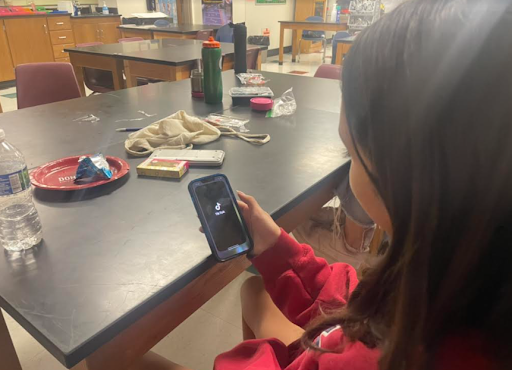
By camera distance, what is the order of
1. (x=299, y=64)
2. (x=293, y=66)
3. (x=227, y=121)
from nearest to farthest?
1. (x=227, y=121)
2. (x=293, y=66)
3. (x=299, y=64)

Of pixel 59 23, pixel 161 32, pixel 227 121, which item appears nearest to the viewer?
pixel 227 121

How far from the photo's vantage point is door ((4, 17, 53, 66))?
4.99 meters

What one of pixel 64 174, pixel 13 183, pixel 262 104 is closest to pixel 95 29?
pixel 262 104

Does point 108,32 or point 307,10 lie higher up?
point 307,10

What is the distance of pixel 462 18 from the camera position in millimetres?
381

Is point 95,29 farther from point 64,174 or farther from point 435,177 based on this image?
point 435,177

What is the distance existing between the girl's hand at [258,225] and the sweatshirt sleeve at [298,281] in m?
0.02

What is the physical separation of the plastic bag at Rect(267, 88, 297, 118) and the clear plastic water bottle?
871 mm

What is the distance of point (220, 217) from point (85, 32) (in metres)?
6.07

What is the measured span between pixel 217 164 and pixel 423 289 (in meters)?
0.62

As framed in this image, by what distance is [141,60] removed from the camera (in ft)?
8.05

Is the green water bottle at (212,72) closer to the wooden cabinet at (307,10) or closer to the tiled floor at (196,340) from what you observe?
the tiled floor at (196,340)

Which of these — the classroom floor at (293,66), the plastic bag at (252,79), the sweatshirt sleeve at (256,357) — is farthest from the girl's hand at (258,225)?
the classroom floor at (293,66)

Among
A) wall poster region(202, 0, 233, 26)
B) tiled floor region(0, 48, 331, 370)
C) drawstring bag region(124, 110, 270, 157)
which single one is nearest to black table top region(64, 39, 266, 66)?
drawstring bag region(124, 110, 270, 157)
